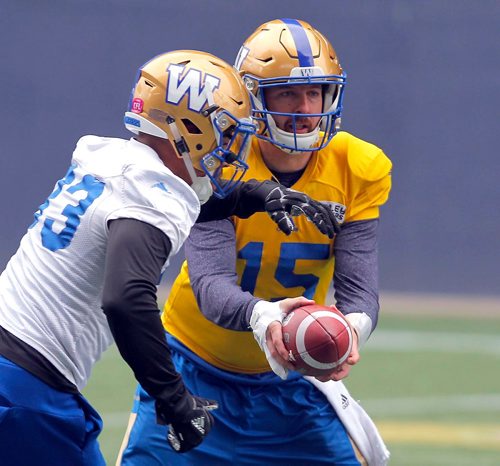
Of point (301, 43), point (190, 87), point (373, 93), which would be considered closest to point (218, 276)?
point (190, 87)

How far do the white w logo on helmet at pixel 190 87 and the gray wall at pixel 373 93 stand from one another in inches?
320

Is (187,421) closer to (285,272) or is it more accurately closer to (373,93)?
(285,272)

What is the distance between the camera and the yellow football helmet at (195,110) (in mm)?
3402

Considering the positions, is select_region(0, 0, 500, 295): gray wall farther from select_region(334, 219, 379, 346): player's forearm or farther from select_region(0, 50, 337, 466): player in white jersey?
select_region(0, 50, 337, 466): player in white jersey

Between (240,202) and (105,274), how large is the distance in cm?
97

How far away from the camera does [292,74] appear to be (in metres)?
4.01

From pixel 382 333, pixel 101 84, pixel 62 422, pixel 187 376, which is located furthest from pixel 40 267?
pixel 101 84

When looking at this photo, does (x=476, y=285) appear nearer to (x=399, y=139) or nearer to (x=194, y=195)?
(x=399, y=139)

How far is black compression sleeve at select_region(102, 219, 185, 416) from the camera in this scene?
2959mm

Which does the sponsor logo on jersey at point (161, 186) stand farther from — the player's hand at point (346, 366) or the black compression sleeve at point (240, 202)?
the player's hand at point (346, 366)

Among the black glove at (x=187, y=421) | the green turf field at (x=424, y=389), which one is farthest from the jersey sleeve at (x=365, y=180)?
the green turf field at (x=424, y=389)

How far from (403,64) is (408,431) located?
5.71 meters

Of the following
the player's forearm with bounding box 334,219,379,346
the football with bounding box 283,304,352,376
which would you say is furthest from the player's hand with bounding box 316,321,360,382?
the player's forearm with bounding box 334,219,379,346

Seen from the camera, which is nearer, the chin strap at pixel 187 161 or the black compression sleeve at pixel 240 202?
the chin strap at pixel 187 161
